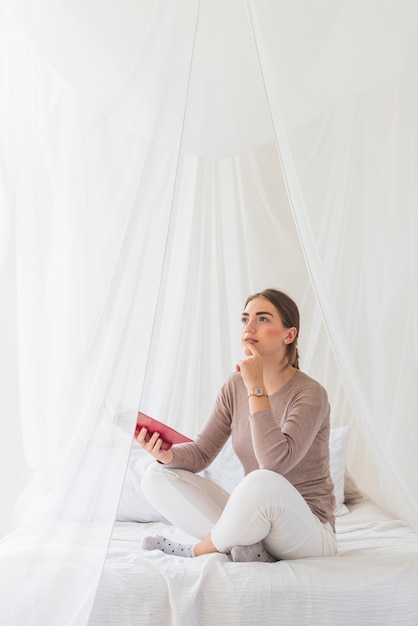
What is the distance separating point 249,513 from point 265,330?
2.16 ft

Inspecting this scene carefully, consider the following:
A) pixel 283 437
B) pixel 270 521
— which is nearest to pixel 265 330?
pixel 283 437

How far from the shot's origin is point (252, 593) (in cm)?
182

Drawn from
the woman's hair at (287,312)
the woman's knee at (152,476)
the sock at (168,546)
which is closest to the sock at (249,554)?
the sock at (168,546)

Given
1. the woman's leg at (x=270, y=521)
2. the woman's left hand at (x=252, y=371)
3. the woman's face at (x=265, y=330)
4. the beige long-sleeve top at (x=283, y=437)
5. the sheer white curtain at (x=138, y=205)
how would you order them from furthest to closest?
the woman's face at (x=265, y=330)
the woman's left hand at (x=252, y=371)
the beige long-sleeve top at (x=283, y=437)
the woman's leg at (x=270, y=521)
the sheer white curtain at (x=138, y=205)

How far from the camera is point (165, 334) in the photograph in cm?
325

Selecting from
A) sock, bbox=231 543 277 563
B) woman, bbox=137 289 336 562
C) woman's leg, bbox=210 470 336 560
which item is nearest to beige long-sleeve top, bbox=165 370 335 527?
woman, bbox=137 289 336 562

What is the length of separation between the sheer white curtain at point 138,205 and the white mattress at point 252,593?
0.56 feet

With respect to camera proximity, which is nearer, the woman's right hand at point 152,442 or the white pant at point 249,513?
the white pant at point 249,513

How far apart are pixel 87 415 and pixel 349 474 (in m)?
1.92

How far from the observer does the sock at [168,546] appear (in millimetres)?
2135

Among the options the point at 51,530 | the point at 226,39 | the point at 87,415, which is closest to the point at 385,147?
the point at 226,39

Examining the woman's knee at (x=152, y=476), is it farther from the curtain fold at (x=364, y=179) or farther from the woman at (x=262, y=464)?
the curtain fold at (x=364, y=179)

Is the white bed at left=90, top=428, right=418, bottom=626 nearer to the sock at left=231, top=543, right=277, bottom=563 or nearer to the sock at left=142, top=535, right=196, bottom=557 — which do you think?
the sock at left=231, top=543, right=277, bottom=563

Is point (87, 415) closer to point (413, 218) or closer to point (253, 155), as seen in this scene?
point (413, 218)
